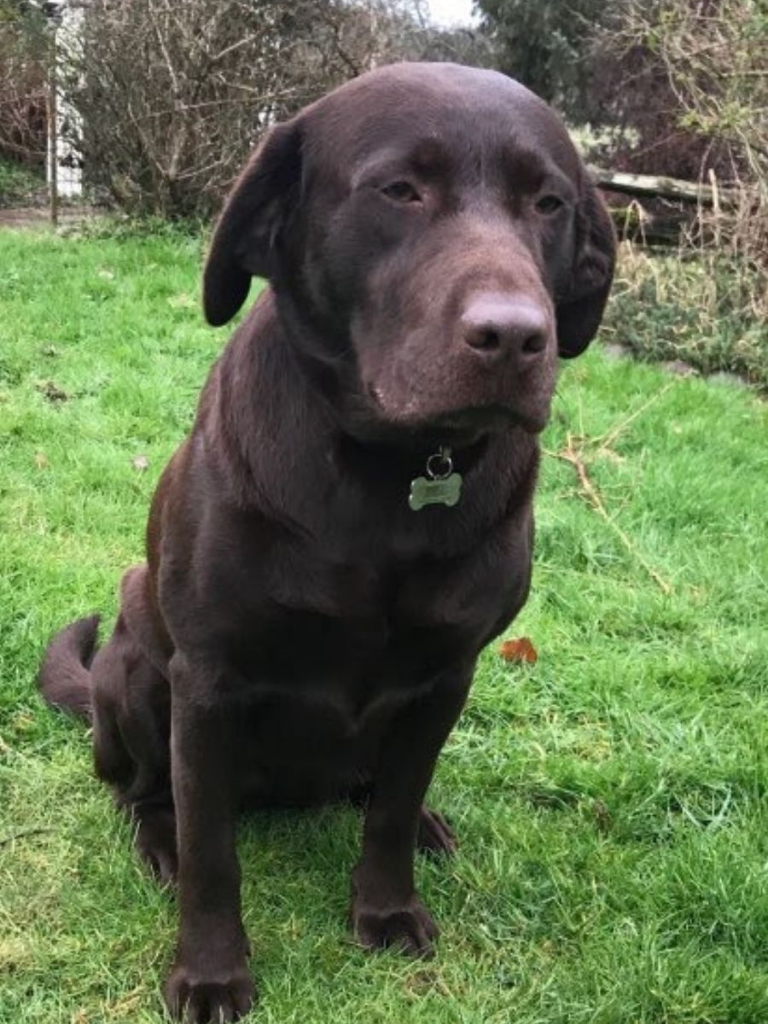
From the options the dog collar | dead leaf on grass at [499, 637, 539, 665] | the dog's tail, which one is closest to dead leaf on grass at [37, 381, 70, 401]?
the dog's tail

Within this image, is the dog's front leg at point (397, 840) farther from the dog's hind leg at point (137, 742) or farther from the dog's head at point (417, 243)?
the dog's head at point (417, 243)

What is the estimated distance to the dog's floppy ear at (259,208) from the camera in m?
1.97

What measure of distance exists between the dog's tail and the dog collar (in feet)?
3.95

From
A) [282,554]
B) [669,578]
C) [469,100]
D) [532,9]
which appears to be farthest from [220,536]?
[532,9]

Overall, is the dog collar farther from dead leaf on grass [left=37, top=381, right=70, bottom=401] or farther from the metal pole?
the metal pole

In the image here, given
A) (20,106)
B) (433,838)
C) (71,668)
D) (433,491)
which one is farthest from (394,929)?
(20,106)

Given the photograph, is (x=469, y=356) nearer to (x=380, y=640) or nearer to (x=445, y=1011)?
(x=380, y=640)

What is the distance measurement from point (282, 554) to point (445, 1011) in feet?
2.86

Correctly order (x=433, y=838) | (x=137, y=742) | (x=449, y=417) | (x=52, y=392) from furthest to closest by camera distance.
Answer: (x=52, y=392) → (x=433, y=838) → (x=137, y=742) → (x=449, y=417)

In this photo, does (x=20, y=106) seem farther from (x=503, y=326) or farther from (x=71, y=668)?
(x=503, y=326)

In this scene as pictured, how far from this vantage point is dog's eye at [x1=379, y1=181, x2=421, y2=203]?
1841 millimetres

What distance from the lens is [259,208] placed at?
1.99 meters

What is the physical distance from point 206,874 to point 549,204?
4.15ft

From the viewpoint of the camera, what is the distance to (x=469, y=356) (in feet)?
5.45
